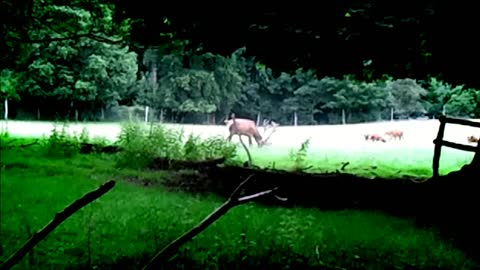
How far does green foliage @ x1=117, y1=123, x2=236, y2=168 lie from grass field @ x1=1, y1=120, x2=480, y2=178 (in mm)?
922

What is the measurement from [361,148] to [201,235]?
1145cm

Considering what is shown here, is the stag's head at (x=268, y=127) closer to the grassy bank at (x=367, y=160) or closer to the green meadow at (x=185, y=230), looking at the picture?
the grassy bank at (x=367, y=160)

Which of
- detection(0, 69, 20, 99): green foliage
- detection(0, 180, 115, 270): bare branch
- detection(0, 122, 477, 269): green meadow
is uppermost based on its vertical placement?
detection(0, 69, 20, 99): green foliage

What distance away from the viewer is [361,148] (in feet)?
57.7

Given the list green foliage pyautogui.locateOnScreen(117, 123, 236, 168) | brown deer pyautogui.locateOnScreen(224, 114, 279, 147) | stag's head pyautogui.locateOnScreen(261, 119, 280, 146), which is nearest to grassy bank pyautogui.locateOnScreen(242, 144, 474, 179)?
brown deer pyautogui.locateOnScreen(224, 114, 279, 147)

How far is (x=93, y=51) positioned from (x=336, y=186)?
A: 1843 centimetres

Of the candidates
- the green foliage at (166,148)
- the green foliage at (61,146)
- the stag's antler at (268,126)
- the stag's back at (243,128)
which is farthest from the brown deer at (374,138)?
the green foliage at (61,146)

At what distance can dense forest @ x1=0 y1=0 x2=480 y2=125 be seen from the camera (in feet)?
23.1

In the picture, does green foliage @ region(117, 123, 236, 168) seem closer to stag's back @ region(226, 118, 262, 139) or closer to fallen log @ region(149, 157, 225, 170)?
fallen log @ region(149, 157, 225, 170)

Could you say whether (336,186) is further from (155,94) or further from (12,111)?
(12,111)

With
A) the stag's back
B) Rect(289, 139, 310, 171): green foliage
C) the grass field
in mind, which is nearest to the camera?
Rect(289, 139, 310, 171): green foliage

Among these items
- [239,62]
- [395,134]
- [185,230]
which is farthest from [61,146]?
[395,134]

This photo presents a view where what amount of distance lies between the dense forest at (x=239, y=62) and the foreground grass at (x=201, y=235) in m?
2.25

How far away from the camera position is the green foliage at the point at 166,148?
13.8 metres
